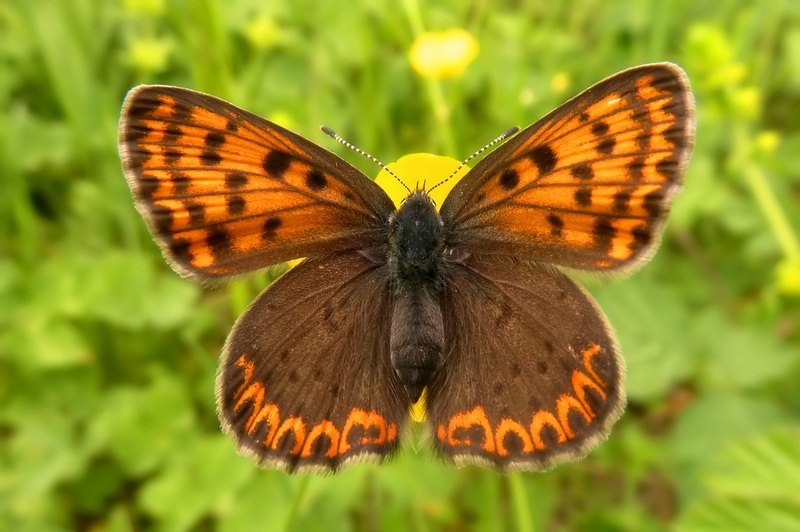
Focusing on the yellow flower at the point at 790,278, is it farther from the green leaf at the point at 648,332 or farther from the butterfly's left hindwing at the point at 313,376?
the butterfly's left hindwing at the point at 313,376

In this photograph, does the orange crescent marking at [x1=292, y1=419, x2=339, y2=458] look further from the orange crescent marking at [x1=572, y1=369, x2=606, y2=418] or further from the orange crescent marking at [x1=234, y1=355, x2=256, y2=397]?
the orange crescent marking at [x1=572, y1=369, x2=606, y2=418]

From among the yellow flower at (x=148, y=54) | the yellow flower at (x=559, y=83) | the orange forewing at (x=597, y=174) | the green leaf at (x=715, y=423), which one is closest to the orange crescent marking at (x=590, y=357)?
the orange forewing at (x=597, y=174)

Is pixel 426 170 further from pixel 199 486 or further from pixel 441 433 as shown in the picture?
pixel 199 486

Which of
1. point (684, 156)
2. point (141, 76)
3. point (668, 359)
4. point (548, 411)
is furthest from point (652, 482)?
point (141, 76)

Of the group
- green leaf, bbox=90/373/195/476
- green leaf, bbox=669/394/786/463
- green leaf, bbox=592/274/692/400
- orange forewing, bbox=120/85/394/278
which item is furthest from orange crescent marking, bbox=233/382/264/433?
green leaf, bbox=669/394/786/463

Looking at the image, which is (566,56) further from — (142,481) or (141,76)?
(142,481)

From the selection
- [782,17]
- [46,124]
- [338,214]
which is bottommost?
[338,214]

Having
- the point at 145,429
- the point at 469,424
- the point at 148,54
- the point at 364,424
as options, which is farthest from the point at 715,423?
the point at 148,54

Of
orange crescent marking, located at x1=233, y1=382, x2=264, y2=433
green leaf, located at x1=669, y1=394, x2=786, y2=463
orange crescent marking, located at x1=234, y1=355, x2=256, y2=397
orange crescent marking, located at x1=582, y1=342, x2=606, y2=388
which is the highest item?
green leaf, located at x1=669, y1=394, x2=786, y2=463
